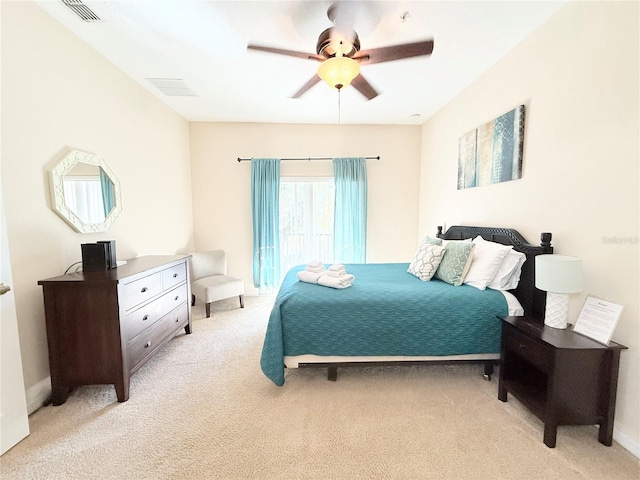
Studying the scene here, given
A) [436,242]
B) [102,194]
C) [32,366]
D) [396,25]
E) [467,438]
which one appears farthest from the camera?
[436,242]

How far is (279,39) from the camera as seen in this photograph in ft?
6.93

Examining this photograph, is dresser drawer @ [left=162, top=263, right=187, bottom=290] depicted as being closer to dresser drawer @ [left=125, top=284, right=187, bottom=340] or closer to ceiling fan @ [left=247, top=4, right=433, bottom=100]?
dresser drawer @ [left=125, top=284, right=187, bottom=340]

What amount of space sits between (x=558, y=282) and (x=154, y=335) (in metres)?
3.00

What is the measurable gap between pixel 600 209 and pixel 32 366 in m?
3.86

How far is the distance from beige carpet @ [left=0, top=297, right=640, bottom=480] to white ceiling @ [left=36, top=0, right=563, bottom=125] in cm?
250

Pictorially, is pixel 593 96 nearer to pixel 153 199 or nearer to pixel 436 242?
pixel 436 242

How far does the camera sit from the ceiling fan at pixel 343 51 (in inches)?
66.5

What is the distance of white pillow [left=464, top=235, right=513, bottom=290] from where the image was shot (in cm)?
220

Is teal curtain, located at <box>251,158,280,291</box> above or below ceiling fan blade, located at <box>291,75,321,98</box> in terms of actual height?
below

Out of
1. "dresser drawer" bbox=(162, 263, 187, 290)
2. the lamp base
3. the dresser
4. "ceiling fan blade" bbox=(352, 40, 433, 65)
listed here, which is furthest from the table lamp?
"dresser drawer" bbox=(162, 263, 187, 290)

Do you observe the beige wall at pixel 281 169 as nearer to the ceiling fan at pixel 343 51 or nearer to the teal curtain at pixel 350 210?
the teal curtain at pixel 350 210

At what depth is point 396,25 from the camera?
6.37 ft

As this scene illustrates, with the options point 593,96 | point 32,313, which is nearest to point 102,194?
point 32,313

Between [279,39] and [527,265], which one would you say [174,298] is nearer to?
[279,39]
